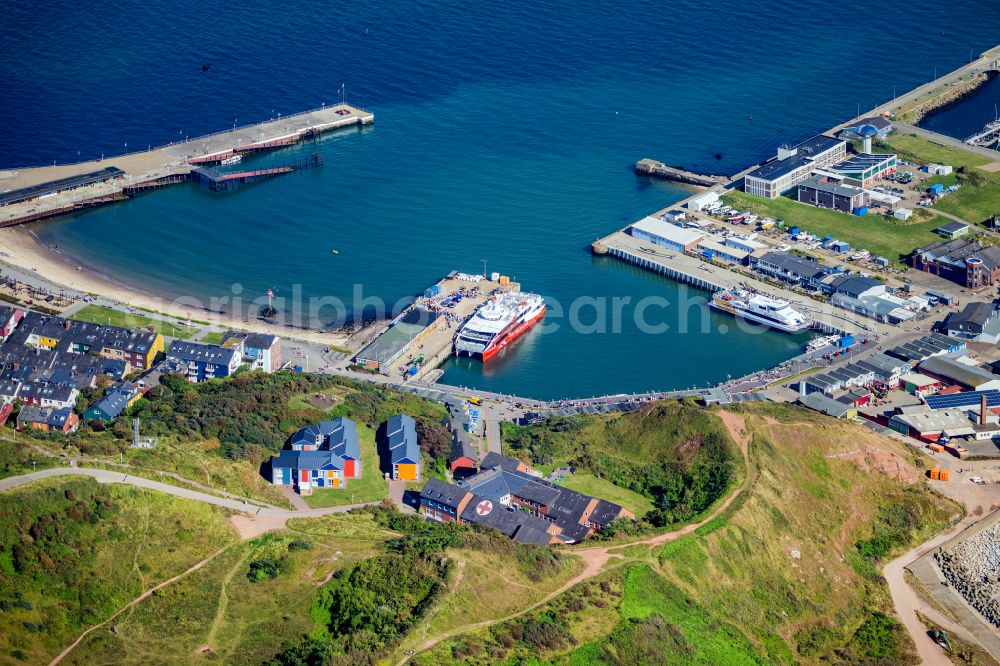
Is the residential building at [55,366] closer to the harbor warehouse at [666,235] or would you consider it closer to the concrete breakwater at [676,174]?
the harbor warehouse at [666,235]

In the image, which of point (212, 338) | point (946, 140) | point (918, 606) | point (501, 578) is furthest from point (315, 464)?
point (946, 140)

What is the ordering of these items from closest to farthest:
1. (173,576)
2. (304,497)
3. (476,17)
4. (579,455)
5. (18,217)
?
(173,576) → (304,497) → (579,455) → (18,217) → (476,17)

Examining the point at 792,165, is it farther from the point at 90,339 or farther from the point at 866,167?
the point at 90,339

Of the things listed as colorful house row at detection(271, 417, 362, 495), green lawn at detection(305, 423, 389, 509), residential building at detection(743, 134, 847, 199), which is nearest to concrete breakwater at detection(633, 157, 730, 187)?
residential building at detection(743, 134, 847, 199)

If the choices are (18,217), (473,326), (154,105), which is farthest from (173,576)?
(154,105)

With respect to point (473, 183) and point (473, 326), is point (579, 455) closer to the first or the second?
point (473, 326)

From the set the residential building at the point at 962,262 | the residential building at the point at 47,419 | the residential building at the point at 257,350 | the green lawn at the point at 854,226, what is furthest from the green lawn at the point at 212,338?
the residential building at the point at 962,262

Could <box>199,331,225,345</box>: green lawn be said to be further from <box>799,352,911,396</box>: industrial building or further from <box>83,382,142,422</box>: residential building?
<box>799,352,911,396</box>: industrial building
